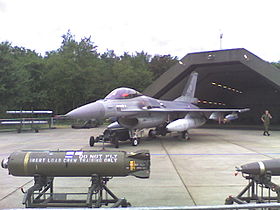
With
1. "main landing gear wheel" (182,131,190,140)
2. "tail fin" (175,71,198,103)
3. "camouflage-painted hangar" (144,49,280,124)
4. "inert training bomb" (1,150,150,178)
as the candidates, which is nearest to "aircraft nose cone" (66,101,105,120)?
"main landing gear wheel" (182,131,190,140)

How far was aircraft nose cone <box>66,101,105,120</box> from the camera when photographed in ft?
36.4

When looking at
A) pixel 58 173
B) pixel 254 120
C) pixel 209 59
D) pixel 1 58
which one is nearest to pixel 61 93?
pixel 1 58

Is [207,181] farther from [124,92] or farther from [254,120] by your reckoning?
[254,120]

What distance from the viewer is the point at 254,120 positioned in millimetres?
39750

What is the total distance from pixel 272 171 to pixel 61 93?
104 feet

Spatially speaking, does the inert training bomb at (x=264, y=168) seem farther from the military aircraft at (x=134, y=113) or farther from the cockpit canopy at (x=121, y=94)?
the cockpit canopy at (x=121, y=94)

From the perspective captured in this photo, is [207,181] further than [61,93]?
No

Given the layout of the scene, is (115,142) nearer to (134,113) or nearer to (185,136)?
(134,113)

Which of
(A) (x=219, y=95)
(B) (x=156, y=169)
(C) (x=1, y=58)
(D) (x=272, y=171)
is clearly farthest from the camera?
(A) (x=219, y=95)

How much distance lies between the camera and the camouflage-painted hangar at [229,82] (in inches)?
765

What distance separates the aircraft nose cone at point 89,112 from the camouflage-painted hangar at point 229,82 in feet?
36.4

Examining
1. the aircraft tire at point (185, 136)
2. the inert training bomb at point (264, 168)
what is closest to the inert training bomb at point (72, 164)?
the inert training bomb at point (264, 168)

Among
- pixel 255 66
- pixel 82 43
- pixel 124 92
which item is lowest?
pixel 124 92

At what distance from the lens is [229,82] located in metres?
34.2
